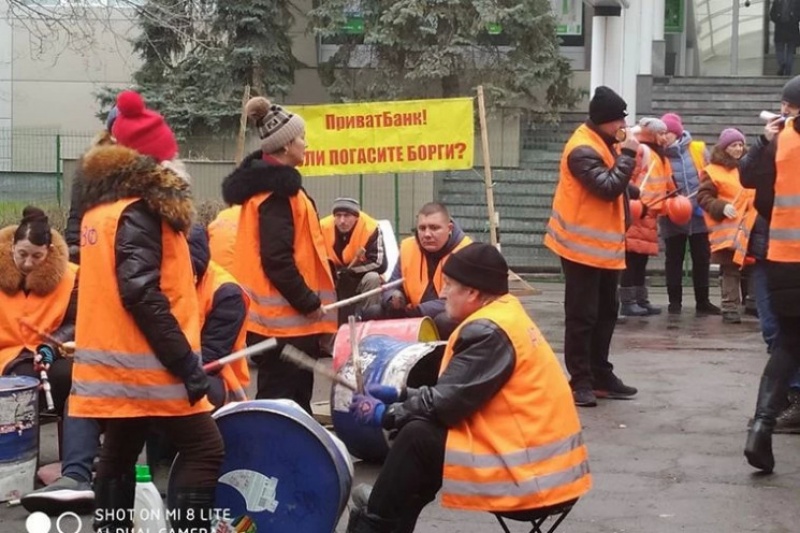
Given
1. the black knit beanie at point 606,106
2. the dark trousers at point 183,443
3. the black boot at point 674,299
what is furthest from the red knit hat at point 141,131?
the black boot at point 674,299

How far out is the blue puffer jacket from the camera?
1335 cm

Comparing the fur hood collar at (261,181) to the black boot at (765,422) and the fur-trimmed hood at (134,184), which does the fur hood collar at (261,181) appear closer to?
the fur-trimmed hood at (134,184)

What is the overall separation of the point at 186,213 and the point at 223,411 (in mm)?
918

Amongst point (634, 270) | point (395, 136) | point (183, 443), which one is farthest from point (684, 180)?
point (183, 443)

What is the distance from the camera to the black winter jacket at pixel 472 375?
4.87 metres

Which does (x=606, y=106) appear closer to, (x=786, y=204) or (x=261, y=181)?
(x=786, y=204)

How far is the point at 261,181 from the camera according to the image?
680 cm

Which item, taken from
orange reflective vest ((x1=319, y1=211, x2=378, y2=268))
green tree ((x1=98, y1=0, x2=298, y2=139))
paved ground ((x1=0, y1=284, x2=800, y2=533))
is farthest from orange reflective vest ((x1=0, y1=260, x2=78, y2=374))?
green tree ((x1=98, y1=0, x2=298, y2=139))

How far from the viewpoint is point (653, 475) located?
7047 millimetres

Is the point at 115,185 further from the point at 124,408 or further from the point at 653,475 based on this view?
the point at 653,475

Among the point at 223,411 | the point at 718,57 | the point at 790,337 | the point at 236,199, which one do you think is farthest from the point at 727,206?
the point at 718,57

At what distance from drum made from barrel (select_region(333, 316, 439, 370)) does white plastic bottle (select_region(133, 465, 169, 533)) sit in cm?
187

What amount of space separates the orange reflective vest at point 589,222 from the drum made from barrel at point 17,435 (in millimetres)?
3478

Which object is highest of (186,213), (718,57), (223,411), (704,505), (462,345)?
(718,57)
